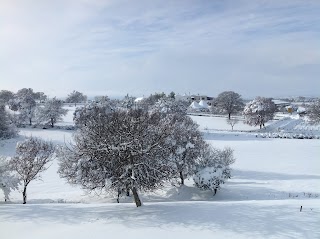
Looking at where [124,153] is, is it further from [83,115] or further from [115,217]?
[83,115]

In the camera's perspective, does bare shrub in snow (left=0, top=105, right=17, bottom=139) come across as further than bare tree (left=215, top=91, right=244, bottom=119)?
No

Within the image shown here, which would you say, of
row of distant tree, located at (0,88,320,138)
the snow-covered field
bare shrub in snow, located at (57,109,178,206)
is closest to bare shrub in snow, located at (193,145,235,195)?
the snow-covered field

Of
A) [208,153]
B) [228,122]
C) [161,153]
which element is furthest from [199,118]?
[161,153]

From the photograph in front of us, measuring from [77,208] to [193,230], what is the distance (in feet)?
28.4

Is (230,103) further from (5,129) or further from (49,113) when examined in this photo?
(5,129)

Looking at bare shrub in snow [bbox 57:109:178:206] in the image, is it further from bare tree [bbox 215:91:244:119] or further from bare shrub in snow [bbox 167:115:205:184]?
bare tree [bbox 215:91:244:119]

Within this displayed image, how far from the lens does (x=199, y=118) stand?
4414 inches

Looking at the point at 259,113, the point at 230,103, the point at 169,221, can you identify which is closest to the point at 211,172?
the point at 169,221

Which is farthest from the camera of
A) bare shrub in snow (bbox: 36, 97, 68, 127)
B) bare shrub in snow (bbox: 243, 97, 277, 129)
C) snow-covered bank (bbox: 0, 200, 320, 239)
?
bare shrub in snow (bbox: 243, 97, 277, 129)

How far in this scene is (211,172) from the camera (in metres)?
31.4

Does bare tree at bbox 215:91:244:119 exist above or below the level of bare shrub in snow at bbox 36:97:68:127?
above

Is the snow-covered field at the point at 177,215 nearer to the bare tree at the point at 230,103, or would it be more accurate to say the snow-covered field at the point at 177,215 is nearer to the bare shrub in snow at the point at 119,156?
the bare shrub in snow at the point at 119,156

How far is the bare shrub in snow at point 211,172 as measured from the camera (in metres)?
31.0

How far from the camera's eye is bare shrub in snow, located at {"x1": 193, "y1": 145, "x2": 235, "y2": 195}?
30984 millimetres
